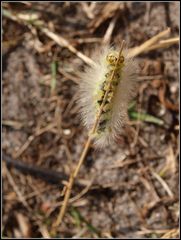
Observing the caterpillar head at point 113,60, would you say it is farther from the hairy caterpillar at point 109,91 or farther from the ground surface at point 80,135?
the ground surface at point 80,135

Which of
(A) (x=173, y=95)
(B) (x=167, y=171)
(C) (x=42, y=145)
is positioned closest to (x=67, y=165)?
(C) (x=42, y=145)

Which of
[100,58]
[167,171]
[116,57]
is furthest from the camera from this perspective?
[167,171]

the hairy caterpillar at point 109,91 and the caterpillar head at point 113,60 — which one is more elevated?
the caterpillar head at point 113,60

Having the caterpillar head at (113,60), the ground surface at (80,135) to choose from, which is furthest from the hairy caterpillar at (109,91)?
the ground surface at (80,135)

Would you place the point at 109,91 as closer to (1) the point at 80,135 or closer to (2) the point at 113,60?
(2) the point at 113,60

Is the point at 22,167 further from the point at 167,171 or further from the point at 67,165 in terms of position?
the point at 167,171
